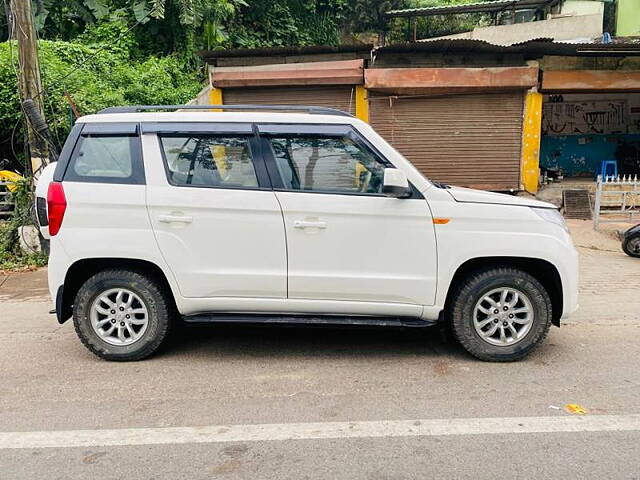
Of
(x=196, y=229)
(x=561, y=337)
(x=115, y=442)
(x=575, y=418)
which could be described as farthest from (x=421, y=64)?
(x=115, y=442)

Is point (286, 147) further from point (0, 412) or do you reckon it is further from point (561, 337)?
point (561, 337)

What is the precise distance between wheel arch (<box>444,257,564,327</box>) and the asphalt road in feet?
1.54

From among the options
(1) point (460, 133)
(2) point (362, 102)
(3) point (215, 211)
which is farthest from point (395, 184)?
(1) point (460, 133)

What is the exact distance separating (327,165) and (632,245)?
22.4ft

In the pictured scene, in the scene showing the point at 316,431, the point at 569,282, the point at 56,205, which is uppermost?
the point at 56,205

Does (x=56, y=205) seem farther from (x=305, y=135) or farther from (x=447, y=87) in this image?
(x=447, y=87)

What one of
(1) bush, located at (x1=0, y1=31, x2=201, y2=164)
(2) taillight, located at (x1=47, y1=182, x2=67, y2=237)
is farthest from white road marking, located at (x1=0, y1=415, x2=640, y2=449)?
(1) bush, located at (x1=0, y1=31, x2=201, y2=164)

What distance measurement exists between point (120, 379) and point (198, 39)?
47.5 feet

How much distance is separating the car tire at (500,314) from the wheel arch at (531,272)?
50mm

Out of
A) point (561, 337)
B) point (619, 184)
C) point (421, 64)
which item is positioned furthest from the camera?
point (421, 64)

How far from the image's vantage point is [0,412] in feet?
11.5

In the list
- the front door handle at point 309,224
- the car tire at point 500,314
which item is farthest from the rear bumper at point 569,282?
the front door handle at point 309,224

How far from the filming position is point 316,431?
10.6 ft

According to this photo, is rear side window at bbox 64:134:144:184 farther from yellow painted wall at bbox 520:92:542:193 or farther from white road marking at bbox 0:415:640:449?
yellow painted wall at bbox 520:92:542:193
